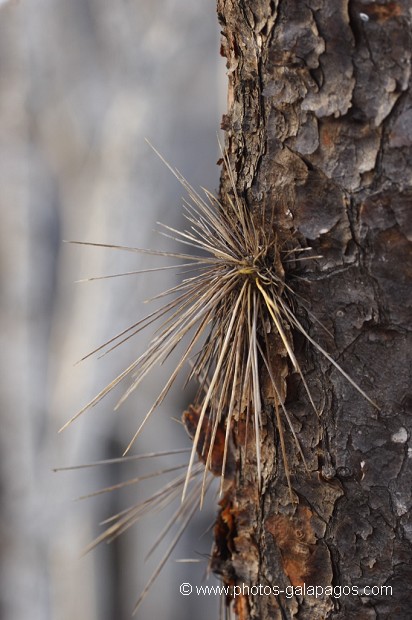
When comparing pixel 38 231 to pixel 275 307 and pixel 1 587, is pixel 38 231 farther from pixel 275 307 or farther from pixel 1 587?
pixel 275 307

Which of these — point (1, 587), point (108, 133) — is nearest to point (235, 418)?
point (108, 133)

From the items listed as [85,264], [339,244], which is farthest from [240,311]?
[85,264]

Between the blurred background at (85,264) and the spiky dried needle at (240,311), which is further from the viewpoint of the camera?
the blurred background at (85,264)
